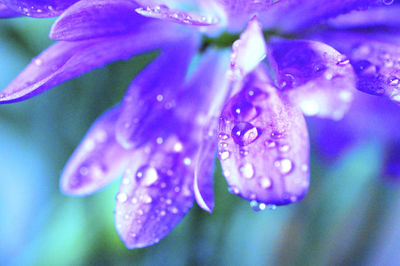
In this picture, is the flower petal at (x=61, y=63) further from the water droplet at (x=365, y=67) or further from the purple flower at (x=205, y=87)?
the water droplet at (x=365, y=67)

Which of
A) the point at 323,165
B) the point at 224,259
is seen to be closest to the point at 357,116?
the point at 323,165

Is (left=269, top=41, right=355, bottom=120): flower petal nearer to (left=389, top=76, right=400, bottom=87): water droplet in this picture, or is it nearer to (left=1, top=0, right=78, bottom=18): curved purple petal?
(left=389, top=76, right=400, bottom=87): water droplet

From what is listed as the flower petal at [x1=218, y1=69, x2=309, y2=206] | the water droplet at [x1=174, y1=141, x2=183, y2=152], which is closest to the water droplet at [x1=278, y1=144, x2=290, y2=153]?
the flower petal at [x1=218, y1=69, x2=309, y2=206]

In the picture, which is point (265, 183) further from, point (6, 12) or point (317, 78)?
point (6, 12)

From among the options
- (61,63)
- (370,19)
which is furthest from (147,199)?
(370,19)

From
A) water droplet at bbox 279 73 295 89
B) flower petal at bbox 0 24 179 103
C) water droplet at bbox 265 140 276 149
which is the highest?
flower petal at bbox 0 24 179 103

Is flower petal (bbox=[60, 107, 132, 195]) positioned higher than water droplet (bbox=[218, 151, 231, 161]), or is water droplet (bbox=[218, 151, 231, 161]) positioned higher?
water droplet (bbox=[218, 151, 231, 161])

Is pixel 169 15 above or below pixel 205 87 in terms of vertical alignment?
above

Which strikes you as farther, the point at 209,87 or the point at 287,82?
the point at 209,87
